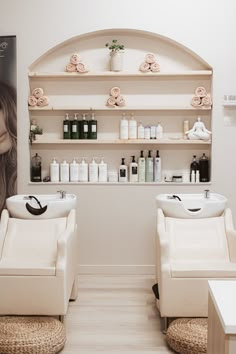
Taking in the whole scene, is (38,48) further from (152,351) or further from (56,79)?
(152,351)

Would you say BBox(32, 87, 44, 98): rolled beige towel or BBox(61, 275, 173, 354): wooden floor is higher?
BBox(32, 87, 44, 98): rolled beige towel

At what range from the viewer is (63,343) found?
3.39 m

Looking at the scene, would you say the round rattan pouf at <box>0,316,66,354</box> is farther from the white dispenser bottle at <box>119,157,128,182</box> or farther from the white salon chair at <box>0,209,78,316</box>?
the white dispenser bottle at <box>119,157,128,182</box>

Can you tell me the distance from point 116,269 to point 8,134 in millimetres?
1770

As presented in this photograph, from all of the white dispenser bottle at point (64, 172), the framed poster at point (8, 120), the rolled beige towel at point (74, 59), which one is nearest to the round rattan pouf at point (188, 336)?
the white dispenser bottle at point (64, 172)

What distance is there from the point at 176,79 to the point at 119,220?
158 cm

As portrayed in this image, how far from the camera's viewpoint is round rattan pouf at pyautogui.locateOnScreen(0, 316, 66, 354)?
10.6 ft

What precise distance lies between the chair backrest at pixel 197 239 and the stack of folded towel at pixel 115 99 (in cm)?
144

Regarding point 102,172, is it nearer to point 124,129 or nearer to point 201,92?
point 124,129

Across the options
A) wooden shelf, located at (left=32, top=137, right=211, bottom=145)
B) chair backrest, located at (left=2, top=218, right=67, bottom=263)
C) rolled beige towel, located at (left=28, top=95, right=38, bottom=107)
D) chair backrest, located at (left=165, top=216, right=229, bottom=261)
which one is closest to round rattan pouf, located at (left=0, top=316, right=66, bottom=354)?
chair backrest, located at (left=2, top=218, right=67, bottom=263)

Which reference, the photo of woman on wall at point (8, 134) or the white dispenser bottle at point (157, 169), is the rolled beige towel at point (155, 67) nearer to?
the white dispenser bottle at point (157, 169)

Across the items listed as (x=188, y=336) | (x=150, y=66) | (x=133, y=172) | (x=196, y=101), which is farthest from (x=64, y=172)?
(x=188, y=336)

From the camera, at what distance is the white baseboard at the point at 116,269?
5156mm

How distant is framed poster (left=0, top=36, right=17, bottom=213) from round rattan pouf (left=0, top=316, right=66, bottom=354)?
1760 mm
